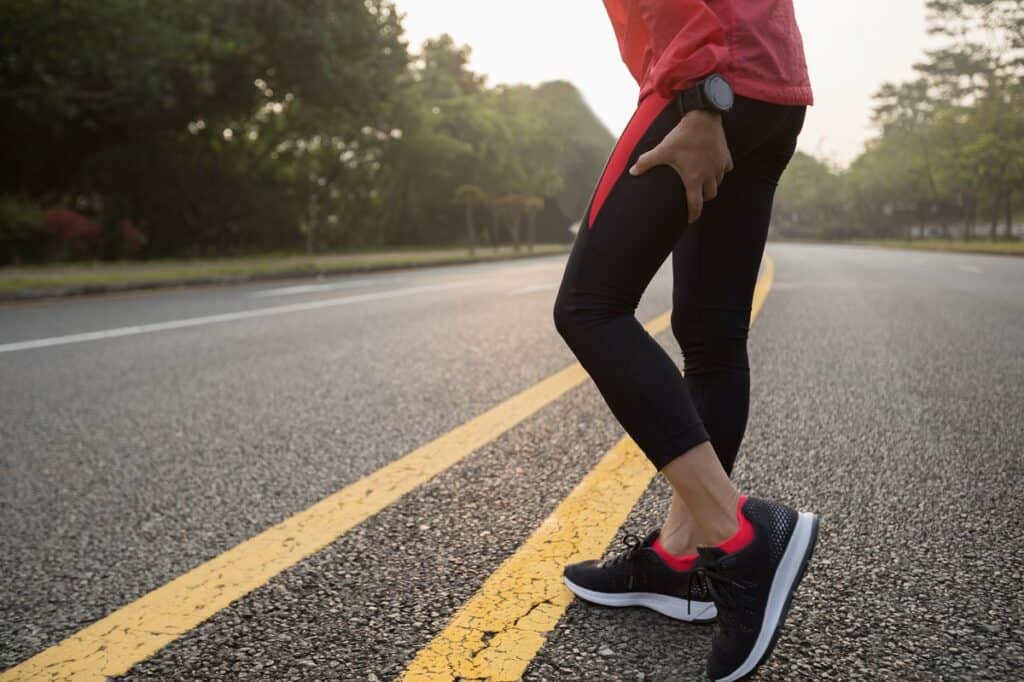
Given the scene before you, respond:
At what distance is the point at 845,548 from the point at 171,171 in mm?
22415

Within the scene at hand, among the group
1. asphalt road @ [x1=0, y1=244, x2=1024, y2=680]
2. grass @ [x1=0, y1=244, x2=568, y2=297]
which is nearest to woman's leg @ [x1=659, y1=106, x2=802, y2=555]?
asphalt road @ [x1=0, y1=244, x2=1024, y2=680]

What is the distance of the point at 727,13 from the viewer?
146 centimetres

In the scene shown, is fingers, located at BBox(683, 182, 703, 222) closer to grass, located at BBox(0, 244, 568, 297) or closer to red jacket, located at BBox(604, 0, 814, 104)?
red jacket, located at BBox(604, 0, 814, 104)

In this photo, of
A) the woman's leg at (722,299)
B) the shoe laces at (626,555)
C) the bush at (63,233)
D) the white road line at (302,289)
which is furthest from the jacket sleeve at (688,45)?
the bush at (63,233)

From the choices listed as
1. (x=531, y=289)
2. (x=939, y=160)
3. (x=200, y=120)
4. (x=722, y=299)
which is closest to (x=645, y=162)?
(x=722, y=299)

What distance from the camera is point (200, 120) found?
2142 centimetres

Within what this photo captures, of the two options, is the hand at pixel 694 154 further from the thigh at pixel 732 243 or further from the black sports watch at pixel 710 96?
the thigh at pixel 732 243

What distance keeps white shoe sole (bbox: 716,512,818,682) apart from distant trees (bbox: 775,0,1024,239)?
24.3m

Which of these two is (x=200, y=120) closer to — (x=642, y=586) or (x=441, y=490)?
(x=441, y=490)

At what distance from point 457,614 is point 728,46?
117 centimetres

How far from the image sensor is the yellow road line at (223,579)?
1.52 meters

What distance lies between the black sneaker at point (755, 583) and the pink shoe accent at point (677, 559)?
0.16 metres

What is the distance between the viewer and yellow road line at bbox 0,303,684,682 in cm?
152

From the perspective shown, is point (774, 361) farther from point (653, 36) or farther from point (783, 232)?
point (783, 232)
